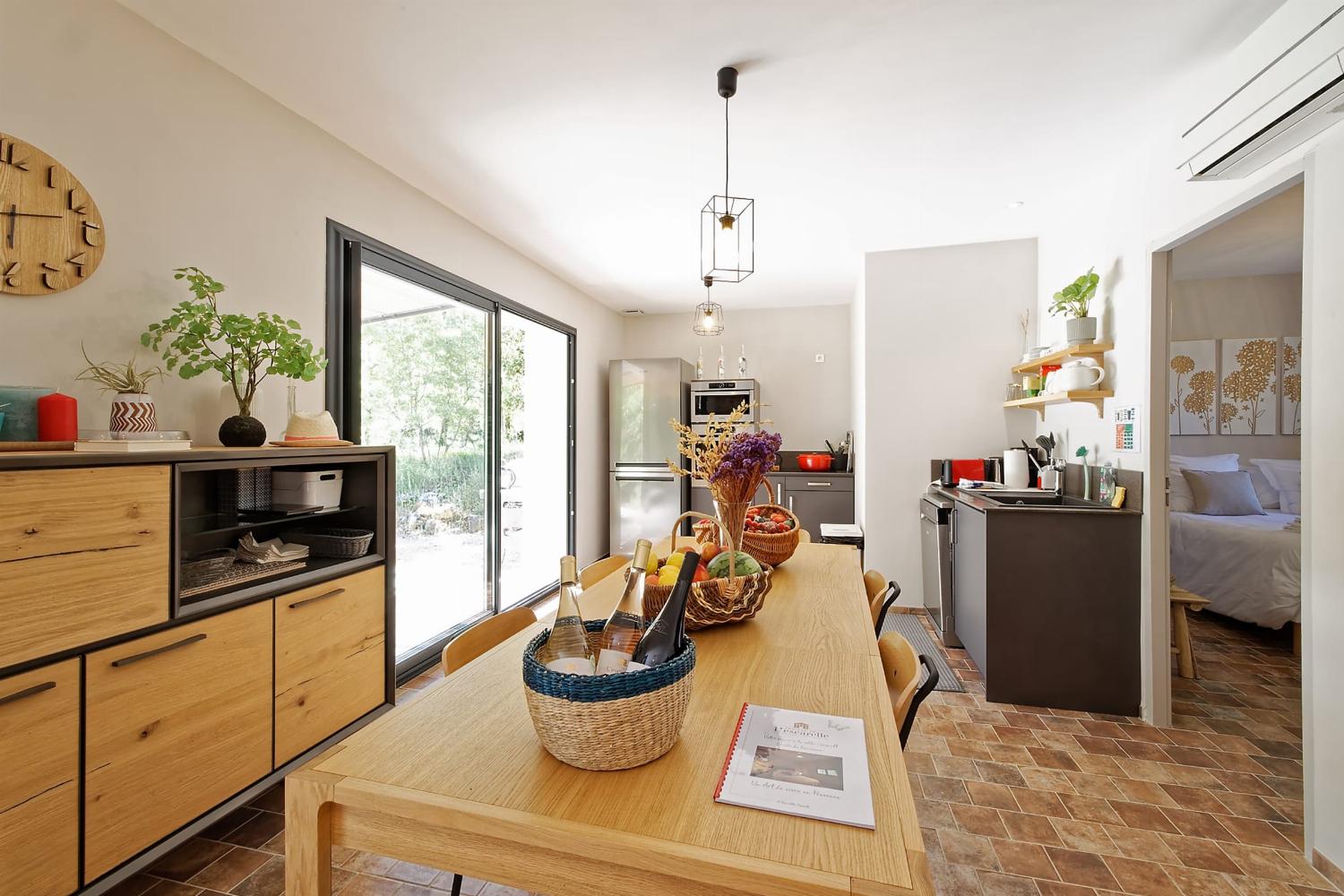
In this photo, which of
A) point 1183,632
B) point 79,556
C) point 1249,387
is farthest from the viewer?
point 1249,387

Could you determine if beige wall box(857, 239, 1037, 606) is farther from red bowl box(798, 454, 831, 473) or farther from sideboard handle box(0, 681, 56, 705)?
sideboard handle box(0, 681, 56, 705)

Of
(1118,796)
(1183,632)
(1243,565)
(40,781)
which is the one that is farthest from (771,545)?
(1243,565)

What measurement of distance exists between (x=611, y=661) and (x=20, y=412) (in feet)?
5.71

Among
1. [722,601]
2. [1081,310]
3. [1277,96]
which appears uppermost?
[1277,96]

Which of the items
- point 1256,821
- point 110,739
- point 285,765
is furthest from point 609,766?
point 1256,821

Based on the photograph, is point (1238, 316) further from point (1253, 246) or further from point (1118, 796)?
point (1118, 796)

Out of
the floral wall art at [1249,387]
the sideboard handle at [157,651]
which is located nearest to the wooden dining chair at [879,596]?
the sideboard handle at [157,651]

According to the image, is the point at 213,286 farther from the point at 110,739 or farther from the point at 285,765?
the point at 285,765

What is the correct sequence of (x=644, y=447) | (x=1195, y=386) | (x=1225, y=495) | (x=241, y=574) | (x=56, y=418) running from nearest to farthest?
1. (x=56, y=418)
2. (x=241, y=574)
3. (x=1225, y=495)
4. (x=1195, y=386)
5. (x=644, y=447)

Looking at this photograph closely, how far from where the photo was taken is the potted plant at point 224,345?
6.22ft

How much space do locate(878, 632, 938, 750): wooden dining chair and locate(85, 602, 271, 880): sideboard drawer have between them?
1.86 meters

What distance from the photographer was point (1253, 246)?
3.88 meters

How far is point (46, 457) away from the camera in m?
1.36

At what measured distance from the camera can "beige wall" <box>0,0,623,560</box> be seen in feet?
5.45
